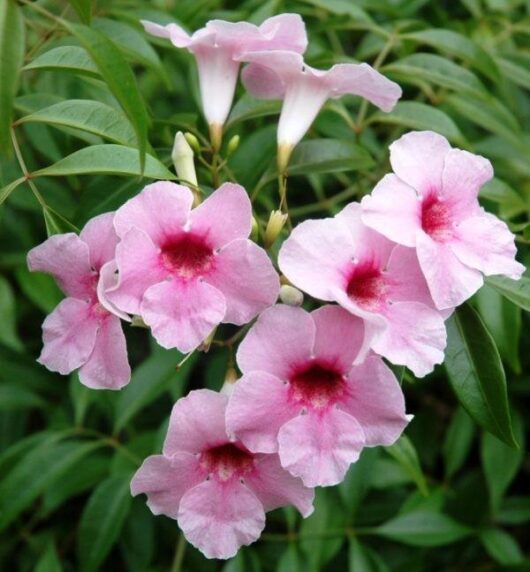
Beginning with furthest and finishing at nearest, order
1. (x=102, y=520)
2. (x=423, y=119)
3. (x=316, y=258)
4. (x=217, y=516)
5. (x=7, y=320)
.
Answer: (x=7, y=320) → (x=102, y=520) → (x=423, y=119) → (x=217, y=516) → (x=316, y=258)

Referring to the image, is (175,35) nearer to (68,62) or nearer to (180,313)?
(68,62)

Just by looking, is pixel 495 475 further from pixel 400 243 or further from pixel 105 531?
pixel 400 243

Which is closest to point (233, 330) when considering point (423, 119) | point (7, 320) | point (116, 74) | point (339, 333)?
point (7, 320)

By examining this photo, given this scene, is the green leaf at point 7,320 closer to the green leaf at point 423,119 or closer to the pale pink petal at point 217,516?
the pale pink petal at point 217,516

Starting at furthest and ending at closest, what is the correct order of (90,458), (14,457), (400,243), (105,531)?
(90,458), (14,457), (105,531), (400,243)

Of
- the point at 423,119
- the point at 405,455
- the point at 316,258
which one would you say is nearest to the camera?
the point at 316,258

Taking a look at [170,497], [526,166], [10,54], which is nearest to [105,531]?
[170,497]
